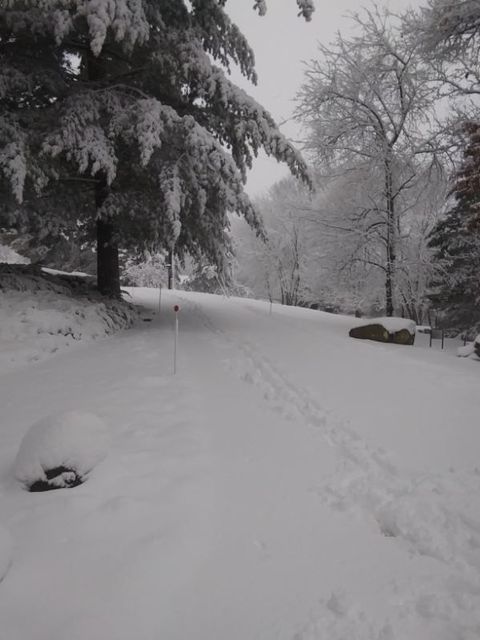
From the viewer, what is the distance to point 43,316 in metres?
7.51


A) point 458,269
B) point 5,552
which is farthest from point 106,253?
point 458,269

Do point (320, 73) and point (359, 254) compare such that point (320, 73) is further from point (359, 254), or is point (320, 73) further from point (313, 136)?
point (359, 254)

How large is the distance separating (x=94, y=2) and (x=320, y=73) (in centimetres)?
879

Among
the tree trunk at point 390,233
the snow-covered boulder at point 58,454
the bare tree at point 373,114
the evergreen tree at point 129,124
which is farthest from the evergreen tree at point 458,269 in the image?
the snow-covered boulder at point 58,454

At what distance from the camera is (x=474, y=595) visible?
84.6 inches

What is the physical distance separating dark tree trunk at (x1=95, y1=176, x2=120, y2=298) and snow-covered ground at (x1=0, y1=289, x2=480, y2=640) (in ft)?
16.9

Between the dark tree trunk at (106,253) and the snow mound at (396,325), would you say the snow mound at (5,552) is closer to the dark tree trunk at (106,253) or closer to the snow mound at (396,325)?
the dark tree trunk at (106,253)

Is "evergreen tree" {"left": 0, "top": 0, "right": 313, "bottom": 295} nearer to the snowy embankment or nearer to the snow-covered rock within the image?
the snowy embankment

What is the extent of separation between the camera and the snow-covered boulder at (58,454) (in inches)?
121

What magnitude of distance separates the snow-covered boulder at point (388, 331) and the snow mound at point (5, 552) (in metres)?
9.30

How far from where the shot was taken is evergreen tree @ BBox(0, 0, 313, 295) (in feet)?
24.1

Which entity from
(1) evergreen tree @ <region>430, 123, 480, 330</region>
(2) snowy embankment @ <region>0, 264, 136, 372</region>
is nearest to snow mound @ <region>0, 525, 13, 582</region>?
(2) snowy embankment @ <region>0, 264, 136, 372</region>

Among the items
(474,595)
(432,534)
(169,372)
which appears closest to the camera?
(474,595)

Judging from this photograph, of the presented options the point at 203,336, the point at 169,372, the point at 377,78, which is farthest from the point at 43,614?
the point at 377,78
